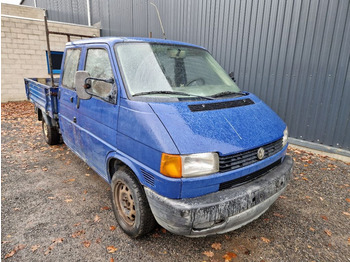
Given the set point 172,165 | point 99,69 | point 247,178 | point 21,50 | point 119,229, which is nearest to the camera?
point 172,165

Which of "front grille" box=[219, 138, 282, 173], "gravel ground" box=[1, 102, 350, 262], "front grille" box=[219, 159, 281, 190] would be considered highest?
"front grille" box=[219, 138, 282, 173]

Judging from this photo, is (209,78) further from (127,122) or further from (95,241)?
(95,241)

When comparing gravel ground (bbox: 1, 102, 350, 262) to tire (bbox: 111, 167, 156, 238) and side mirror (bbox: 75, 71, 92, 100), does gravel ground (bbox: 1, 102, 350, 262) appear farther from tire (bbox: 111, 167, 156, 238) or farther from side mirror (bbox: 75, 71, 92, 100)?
side mirror (bbox: 75, 71, 92, 100)

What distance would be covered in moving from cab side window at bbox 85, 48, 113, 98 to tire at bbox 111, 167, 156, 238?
3.24ft

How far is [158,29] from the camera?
9.08m

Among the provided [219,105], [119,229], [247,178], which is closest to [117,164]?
[119,229]

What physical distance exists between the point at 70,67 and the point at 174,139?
280 cm

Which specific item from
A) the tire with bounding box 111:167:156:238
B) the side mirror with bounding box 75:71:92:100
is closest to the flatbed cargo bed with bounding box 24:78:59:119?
the side mirror with bounding box 75:71:92:100

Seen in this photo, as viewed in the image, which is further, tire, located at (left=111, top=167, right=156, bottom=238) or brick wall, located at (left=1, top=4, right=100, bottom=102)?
brick wall, located at (left=1, top=4, right=100, bottom=102)

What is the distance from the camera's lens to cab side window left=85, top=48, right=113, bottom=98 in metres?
2.79

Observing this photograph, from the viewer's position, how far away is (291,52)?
552 cm

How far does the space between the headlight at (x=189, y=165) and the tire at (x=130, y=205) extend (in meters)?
0.55

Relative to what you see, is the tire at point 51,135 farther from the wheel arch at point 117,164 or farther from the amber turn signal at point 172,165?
the amber turn signal at point 172,165

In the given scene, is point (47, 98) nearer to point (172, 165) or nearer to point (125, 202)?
point (125, 202)
